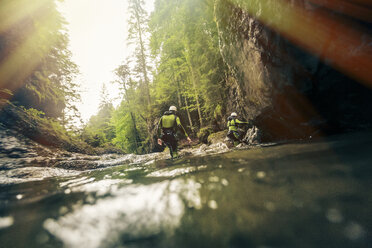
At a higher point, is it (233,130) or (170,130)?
(170,130)

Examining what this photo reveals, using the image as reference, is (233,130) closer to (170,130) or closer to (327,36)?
(170,130)

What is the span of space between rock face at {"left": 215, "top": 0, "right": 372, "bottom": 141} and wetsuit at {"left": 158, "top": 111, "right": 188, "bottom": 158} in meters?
3.52

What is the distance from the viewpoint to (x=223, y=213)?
148 centimetres

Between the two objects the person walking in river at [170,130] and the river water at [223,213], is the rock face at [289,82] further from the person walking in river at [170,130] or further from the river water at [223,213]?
the person walking in river at [170,130]

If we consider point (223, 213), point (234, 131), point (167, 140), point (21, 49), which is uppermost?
point (21, 49)

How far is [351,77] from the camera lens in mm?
4297

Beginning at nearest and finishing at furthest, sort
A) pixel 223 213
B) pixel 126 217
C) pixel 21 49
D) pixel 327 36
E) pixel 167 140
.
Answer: pixel 223 213
pixel 126 217
pixel 327 36
pixel 21 49
pixel 167 140

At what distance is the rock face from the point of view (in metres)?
4.49

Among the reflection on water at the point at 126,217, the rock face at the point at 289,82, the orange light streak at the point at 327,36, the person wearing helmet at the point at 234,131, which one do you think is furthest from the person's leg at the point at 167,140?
the orange light streak at the point at 327,36

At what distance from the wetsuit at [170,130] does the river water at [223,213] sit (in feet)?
16.7

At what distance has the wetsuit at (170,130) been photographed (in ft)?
24.9

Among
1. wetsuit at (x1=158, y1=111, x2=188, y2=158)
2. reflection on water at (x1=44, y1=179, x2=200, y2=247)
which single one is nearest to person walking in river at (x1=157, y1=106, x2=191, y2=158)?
wetsuit at (x1=158, y1=111, x2=188, y2=158)

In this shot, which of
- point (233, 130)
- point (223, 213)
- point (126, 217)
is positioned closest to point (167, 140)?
point (233, 130)

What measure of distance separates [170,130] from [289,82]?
16.3ft
